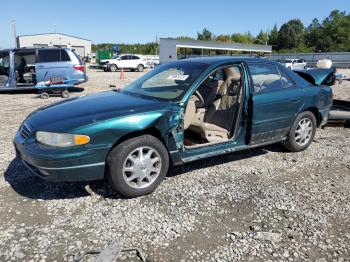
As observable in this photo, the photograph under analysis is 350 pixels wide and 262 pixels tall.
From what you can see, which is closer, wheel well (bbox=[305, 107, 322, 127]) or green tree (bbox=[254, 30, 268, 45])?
wheel well (bbox=[305, 107, 322, 127])

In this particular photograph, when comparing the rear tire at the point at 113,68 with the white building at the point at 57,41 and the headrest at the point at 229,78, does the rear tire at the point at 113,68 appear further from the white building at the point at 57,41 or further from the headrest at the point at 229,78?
the white building at the point at 57,41

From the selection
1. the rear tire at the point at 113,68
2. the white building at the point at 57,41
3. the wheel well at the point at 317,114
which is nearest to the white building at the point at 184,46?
the rear tire at the point at 113,68

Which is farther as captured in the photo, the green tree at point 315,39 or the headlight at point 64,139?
the green tree at point 315,39

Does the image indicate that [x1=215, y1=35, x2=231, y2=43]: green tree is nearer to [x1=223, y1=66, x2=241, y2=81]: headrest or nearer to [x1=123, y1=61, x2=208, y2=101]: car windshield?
[x1=223, y1=66, x2=241, y2=81]: headrest

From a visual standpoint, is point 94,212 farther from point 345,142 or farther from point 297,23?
point 297,23

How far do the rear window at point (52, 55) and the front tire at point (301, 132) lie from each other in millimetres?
9850

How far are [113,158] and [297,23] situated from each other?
113752 mm

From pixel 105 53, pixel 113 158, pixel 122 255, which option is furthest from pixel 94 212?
pixel 105 53

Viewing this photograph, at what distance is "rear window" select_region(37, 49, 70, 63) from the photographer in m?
12.4

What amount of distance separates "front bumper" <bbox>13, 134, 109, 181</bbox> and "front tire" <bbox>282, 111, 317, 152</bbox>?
315cm

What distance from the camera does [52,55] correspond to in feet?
41.1

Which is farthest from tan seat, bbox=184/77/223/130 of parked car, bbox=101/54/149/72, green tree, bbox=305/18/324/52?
green tree, bbox=305/18/324/52

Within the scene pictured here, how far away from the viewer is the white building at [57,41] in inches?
2254

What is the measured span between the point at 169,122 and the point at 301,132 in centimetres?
266
